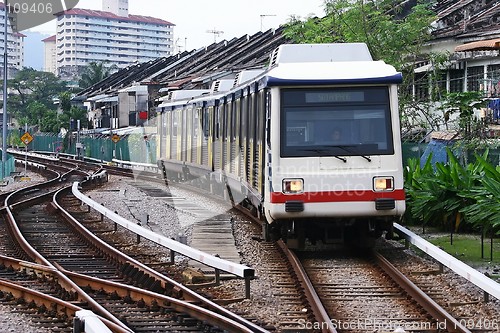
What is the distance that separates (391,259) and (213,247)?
3059mm

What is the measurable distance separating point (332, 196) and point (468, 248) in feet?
8.83

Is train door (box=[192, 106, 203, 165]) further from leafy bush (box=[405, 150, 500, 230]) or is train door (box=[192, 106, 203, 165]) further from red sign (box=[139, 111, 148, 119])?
red sign (box=[139, 111, 148, 119])

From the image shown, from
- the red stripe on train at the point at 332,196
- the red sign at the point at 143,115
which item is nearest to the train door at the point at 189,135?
the red stripe on train at the point at 332,196

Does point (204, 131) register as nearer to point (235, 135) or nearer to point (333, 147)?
point (235, 135)

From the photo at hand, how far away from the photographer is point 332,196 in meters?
13.6

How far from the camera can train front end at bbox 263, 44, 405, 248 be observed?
1363 cm

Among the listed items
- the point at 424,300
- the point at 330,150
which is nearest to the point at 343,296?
the point at 424,300

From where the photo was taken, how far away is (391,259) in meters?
14.1

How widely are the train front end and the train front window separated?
1 cm

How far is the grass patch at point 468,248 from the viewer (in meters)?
13.7

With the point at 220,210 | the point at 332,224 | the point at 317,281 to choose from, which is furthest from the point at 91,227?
the point at 317,281

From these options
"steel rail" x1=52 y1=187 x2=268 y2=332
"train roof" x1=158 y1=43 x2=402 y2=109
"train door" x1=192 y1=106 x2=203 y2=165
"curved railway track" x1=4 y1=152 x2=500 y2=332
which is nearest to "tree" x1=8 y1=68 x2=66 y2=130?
"train door" x1=192 y1=106 x2=203 y2=165

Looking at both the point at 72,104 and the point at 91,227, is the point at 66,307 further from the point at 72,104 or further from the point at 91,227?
the point at 72,104

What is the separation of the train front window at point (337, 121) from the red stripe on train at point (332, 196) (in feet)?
1.90
